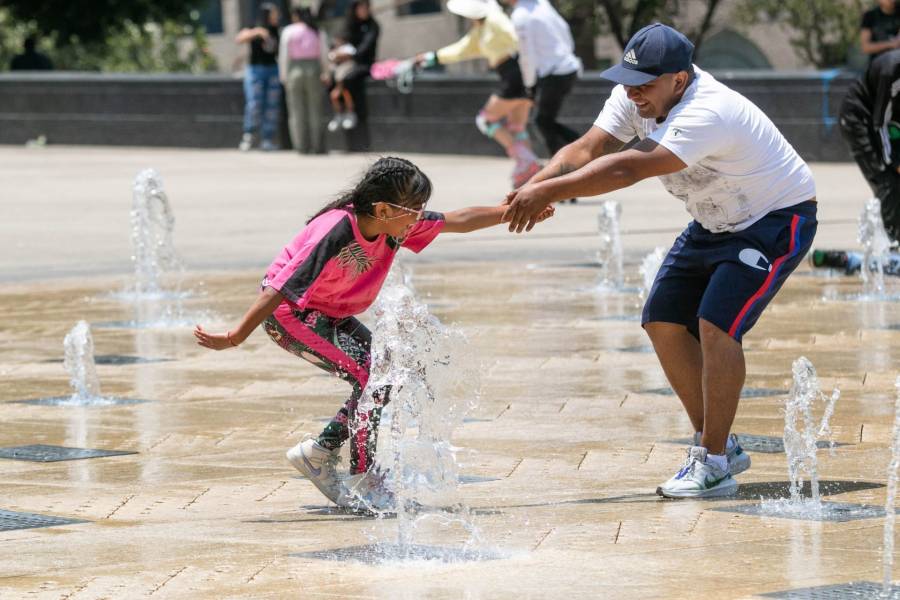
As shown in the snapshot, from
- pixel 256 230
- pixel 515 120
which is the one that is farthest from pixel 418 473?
pixel 515 120

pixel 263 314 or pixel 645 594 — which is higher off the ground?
pixel 263 314

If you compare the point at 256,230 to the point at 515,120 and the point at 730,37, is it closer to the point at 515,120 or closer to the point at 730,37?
the point at 515,120

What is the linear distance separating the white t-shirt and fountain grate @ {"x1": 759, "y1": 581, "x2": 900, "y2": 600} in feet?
5.34

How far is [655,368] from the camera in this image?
898cm

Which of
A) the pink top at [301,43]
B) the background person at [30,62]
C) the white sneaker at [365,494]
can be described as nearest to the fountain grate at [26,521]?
the white sneaker at [365,494]

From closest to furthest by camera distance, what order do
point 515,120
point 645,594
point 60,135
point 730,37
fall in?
point 645,594, point 515,120, point 60,135, point 730,37

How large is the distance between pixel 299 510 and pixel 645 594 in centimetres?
158

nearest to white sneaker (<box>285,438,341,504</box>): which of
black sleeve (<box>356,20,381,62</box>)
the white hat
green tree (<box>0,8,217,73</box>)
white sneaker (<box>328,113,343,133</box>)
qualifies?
the white hat

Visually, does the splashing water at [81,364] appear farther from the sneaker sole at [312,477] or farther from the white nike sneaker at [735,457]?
the white nike sneaker at [735,457]

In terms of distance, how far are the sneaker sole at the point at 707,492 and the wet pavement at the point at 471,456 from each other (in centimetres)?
5

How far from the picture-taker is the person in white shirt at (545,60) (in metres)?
16.8

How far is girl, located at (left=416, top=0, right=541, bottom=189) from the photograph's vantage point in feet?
56.7

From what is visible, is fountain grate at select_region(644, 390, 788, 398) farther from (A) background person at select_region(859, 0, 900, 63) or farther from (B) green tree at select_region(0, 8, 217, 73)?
(B) green tree at select_region(0, 8, 217, 73)

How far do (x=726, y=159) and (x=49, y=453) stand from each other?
2711 millimetres
